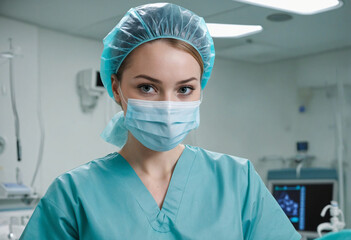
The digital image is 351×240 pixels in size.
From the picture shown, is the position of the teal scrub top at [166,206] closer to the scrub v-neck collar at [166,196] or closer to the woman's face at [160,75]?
the scrub v-neck collar at [166,196]

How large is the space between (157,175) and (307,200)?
1.99m

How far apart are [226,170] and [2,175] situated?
1.58m

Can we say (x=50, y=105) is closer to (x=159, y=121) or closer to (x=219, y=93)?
(x=219, y=93)

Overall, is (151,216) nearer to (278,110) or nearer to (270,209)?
(270,209)

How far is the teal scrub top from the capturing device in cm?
104

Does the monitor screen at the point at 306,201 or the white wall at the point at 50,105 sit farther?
the monitor screen at the point at 306,201

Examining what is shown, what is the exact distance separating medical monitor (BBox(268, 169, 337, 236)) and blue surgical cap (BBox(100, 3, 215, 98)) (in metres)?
2.00

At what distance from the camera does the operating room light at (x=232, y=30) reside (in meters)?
2.35

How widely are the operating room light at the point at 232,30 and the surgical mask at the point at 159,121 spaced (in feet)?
4.11

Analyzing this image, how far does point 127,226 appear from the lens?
3.43ft

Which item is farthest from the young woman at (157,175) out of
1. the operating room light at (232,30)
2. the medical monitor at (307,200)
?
the medical monitor at (307,200)

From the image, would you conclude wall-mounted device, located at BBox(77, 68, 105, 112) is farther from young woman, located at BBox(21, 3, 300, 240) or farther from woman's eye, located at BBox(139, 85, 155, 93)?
woman's eye, located at BBox(139, 85, 155, 93)

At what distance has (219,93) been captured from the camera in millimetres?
3277

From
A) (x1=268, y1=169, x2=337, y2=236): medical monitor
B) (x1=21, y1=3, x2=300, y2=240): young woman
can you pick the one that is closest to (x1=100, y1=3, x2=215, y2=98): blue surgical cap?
(x1=21, y1=3, x2=300, y2=240): young woman
